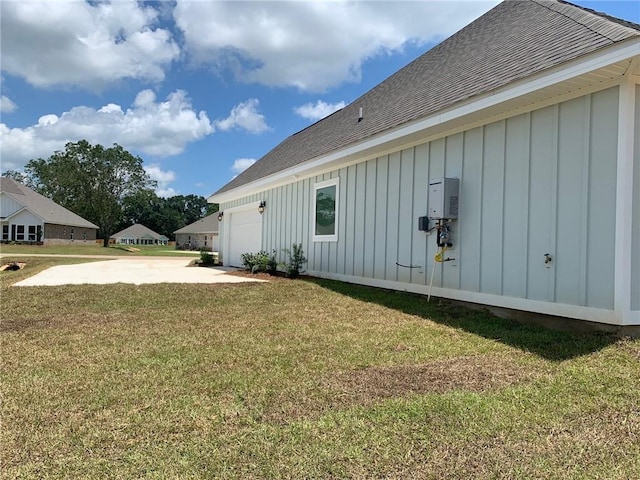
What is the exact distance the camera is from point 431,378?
3.20 m

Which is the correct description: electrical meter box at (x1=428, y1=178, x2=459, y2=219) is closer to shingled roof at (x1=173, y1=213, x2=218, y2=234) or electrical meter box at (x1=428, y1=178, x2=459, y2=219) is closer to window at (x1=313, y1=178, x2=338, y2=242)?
window at (x1=313, y1=178, x2=338, y2=242)

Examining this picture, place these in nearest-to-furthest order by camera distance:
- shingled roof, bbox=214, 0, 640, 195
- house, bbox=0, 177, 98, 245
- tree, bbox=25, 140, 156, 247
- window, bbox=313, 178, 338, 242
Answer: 1. shingled roof, bbox=214, 0, 640, 195
2. window, bbox=313, 178, 338, 242
3. house, bbox=0, 177, 98, 245
4. tree, bbox=25, 140, 156, 247

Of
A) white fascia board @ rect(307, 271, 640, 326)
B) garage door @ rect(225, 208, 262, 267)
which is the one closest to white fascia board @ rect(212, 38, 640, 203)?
white fascia board @ rect(307, 271, 640, 326)

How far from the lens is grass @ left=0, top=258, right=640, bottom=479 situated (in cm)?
198

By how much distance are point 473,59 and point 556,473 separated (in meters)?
6.63

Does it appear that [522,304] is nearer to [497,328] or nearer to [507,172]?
[497,328]

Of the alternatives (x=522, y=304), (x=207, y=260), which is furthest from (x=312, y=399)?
(x=207, y=260)

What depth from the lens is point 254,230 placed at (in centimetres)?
1412

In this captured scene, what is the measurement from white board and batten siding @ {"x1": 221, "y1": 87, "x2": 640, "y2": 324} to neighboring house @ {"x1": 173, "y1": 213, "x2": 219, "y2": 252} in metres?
40.8

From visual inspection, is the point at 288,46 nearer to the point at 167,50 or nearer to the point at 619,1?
the point at 167,50

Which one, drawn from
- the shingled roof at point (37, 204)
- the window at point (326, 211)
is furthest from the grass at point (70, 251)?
the window at point (326, 211)

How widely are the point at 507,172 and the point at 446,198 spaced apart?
2.89 ft

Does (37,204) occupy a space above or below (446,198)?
above

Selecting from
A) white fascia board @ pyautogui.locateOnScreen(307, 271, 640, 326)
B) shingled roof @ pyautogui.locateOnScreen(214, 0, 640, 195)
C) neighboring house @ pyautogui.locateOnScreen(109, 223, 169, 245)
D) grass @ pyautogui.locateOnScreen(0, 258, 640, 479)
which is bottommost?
grass @ pyautogui.locateOnScreen(0, 258, 640, 479)
